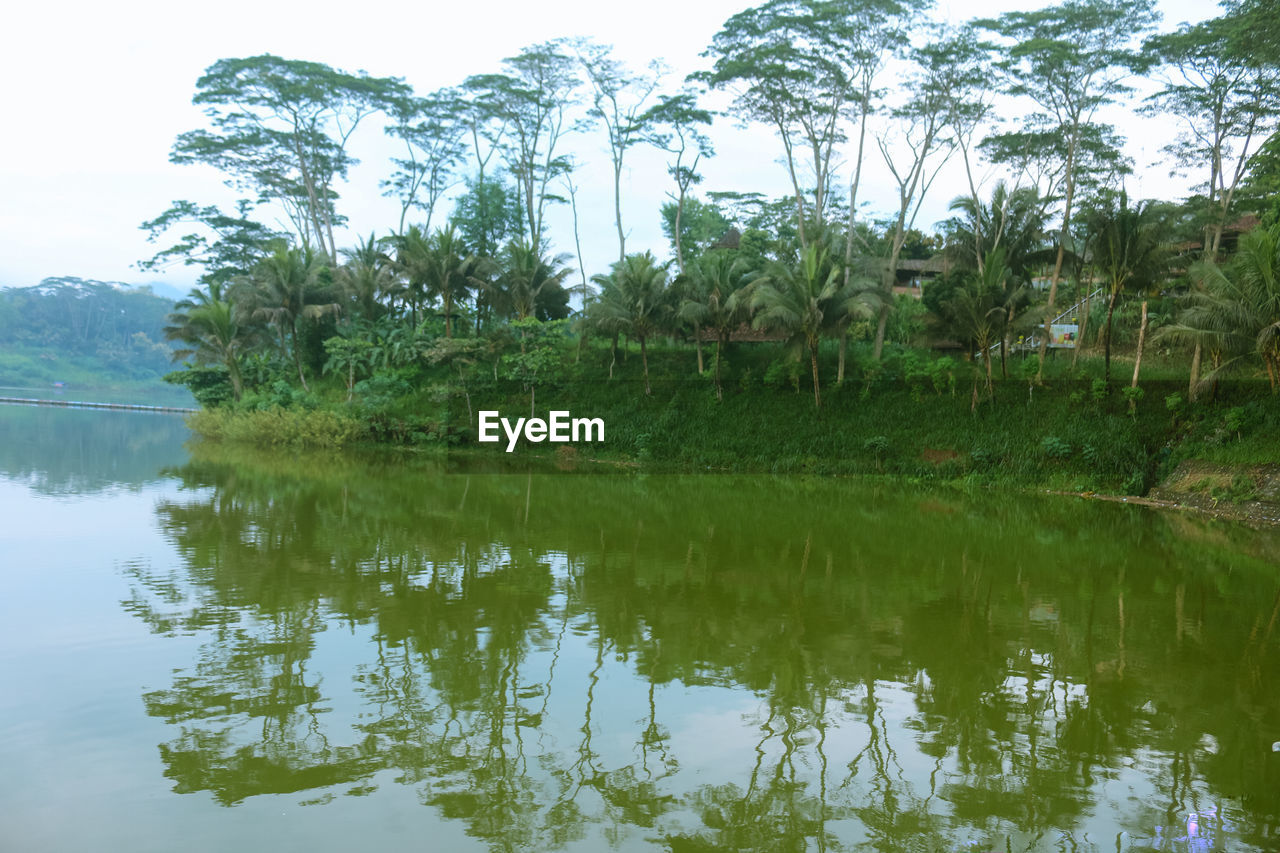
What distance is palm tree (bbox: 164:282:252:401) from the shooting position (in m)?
27.0

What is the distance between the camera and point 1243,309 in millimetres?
15703

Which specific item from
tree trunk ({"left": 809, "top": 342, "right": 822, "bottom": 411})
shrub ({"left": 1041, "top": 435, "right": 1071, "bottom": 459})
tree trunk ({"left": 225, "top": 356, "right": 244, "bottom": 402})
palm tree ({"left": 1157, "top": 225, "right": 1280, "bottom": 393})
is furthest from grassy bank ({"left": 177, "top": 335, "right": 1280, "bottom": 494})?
palm tree ({"left": 1157, "top": 225, "right": 1280, "bottom": 393})

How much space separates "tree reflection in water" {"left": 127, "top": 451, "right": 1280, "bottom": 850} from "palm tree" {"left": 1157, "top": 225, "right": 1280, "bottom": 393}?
598 centimetres

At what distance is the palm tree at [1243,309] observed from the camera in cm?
1537

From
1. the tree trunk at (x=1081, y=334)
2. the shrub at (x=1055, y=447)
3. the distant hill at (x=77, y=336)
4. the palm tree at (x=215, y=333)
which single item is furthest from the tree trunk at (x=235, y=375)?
the distant hill at (x=77, y=336)

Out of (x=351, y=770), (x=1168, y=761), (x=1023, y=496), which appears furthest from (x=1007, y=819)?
(x=1023, y=496)

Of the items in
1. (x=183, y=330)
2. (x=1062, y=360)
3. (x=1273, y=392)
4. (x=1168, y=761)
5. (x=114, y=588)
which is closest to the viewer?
(x=1168, y=761)

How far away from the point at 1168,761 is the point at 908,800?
5.45 ft

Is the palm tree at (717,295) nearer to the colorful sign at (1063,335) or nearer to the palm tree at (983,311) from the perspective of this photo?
the palm tree at (983,311)

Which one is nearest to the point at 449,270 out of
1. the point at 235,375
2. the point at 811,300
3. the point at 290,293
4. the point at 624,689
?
the point at 290,293

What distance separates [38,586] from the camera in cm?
796

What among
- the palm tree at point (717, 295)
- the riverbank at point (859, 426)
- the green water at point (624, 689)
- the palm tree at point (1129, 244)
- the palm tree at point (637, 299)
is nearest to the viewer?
the green water at point (624, 689)

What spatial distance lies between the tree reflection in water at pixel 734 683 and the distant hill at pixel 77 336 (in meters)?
69.6

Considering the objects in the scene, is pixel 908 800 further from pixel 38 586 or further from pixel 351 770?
pixel 38 586
